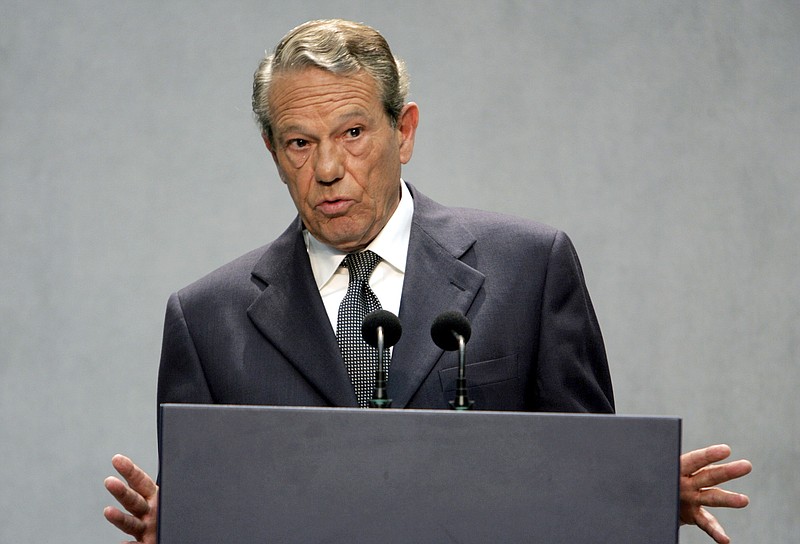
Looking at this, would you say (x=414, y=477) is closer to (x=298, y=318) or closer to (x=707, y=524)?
(x=707, y=524)

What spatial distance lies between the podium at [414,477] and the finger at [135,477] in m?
0.22

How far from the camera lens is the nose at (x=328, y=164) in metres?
1.73

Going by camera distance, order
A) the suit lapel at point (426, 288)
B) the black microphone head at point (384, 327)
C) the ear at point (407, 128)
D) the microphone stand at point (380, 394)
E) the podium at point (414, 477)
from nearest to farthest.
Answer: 1. the podium at point (414, 477)
2. the microphone stand at point (380, 394)
3. the black microphone head at point (384, 327)
4. the suit lapel at point (426, 288)
5. the ear at point (407, 128)

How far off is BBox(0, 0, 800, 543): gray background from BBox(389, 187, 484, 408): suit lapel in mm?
1072

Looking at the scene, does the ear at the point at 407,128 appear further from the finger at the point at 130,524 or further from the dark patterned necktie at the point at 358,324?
the finger at the point at 130,524

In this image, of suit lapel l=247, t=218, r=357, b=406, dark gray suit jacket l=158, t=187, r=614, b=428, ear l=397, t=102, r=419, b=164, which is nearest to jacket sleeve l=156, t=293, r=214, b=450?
dark gray suit jacket l=158, t=187, r=614, b=428

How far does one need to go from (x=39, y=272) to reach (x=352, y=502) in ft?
6.14

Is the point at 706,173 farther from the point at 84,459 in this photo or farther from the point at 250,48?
the point at 84,459

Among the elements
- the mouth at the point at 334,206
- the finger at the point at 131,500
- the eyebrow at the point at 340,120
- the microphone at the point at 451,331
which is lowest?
the finger at the point at 131,500

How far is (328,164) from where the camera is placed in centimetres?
173

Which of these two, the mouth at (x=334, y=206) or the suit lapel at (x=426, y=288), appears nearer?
the suit lapel at (x=426, y=288)

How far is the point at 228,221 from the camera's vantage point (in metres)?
2.84

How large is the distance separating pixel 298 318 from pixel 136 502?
Answer: 42 cm

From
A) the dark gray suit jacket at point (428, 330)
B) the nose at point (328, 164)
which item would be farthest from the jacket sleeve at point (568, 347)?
the nose at point (328, 164)
